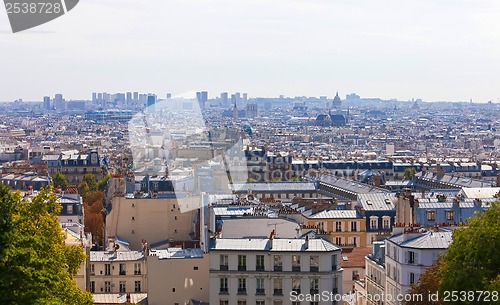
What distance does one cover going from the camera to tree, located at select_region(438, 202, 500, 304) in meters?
19.5

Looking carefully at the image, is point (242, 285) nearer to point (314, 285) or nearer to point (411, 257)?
point (314, 285)

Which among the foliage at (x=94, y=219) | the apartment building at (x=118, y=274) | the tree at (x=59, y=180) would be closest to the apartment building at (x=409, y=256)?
the apartment building at (x=118, y=274)

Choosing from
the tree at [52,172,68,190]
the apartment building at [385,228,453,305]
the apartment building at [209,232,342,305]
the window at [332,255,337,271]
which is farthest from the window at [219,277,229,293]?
the tree at [52,172,68,190]

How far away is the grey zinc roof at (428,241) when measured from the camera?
2603 cm

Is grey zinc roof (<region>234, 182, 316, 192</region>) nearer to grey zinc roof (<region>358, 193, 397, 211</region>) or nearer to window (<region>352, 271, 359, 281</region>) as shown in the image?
grey zinc roof (<region>358, 193, 397, 211</region>)

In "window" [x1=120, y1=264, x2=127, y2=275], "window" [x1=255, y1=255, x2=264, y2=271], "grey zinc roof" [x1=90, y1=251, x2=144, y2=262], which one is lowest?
"window" [x1=120, y1=264, x2=127, y2=275]

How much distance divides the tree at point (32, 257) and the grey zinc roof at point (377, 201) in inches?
689

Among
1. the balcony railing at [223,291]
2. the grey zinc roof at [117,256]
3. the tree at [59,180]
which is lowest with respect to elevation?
the tree at [59,180]

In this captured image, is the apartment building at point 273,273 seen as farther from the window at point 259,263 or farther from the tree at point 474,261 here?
the tree at point 474,261

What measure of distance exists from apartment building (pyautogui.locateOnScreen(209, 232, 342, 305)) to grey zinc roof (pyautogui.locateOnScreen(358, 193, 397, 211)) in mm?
12910

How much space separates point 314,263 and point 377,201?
45.9 ft

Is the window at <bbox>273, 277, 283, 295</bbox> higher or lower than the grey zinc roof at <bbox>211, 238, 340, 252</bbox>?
lower

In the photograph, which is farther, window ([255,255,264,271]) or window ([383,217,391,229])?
window ([383,217,391,229])

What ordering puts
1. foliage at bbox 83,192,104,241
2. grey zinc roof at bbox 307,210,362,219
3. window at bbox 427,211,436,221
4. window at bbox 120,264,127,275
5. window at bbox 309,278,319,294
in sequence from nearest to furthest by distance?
window at bbox 309,278,319,294
window at bbox 120,264,127,275
window at bbox 427,211,436,221
grey zinc roof at bbox 307,210,362,219
foliage at bbox 83,192,104,241
